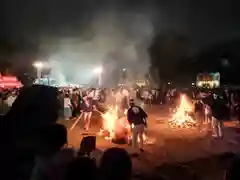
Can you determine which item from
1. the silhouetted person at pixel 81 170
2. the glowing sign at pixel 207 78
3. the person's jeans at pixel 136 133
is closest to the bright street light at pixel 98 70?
the glowing sign at pixel 207 78

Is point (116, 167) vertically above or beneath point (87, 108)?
above

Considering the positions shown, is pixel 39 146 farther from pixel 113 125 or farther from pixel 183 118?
pixel 183 118

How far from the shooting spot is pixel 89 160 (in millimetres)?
2807

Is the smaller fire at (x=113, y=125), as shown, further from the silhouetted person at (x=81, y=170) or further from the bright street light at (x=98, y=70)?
the bright street light at (x=98, y=70)

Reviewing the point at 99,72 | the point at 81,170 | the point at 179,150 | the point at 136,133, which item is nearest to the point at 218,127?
the point at 179,150

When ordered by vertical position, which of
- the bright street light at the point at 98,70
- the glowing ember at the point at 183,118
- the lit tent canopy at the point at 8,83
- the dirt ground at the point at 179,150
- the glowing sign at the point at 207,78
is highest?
the bright street light at the point at 98,70

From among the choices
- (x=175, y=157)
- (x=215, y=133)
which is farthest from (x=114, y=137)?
(x=215, y=133)

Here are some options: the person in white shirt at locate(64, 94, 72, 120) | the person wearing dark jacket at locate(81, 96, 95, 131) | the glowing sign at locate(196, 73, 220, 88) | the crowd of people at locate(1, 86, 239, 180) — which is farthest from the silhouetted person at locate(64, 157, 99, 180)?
the glowing sign at locate(196, 73, 220, 88)

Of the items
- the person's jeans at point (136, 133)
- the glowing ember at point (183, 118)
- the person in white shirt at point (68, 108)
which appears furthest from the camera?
the person in white shirt at point (68, 108)

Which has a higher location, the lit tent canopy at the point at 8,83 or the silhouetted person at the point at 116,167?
the lit tent canopy at the point at 8,83

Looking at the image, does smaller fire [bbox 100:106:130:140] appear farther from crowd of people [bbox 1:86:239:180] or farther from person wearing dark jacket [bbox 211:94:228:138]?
crowd of people [bbox 1:86:239:180]

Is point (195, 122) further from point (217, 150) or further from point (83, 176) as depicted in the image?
point (83, 176)

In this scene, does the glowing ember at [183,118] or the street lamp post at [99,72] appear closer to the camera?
the glowing ember at [183,118]

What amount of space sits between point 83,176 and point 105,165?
158mm
